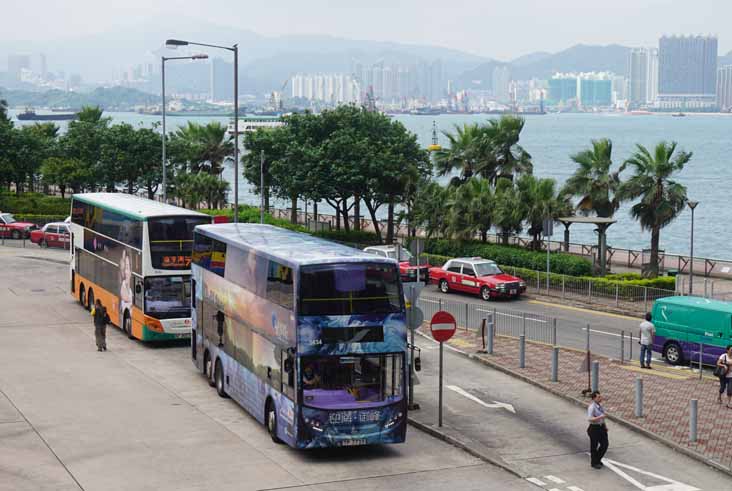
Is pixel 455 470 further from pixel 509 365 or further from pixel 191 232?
pixel 191 232

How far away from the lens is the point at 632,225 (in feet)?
392

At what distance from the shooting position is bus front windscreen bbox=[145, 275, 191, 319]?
112 feet

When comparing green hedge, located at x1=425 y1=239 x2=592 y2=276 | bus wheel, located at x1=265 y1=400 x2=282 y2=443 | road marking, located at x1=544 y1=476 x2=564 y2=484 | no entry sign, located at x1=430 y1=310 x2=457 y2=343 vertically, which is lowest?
road marking, located at x1=544 y1=476 x2=564 y2=484

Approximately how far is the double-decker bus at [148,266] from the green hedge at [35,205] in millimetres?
37217

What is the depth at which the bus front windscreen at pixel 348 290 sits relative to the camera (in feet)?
69.6

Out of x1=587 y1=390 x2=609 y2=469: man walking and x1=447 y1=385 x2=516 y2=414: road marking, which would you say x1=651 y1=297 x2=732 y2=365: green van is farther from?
x1=587 y1=390 x2=609 y2=469: man walking

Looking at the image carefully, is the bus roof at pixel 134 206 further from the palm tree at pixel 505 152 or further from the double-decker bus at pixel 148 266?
the palm tree at pixel 505 152

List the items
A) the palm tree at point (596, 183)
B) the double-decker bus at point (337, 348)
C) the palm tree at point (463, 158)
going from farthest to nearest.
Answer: the palm tree at point (463, 158), the palm tree at point (596, 183), the double-decker bus at point (337, 348)

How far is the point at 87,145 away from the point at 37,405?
57592mm

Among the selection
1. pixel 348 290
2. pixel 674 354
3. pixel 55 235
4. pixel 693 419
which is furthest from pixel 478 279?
pixel 55 235

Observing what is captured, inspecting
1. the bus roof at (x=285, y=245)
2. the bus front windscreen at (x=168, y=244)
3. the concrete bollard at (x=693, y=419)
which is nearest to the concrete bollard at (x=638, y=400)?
the concrete bollard at (x=693, y=419)

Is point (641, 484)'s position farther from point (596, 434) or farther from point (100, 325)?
point (100, 325)

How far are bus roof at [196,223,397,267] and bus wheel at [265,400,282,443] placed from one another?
3.09 m

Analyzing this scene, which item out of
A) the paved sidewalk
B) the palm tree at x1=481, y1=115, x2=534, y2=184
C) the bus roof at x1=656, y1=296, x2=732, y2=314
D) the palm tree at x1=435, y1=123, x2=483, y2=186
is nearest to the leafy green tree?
the palm tree at x1=481, y1=115, x2=534, y2=184
